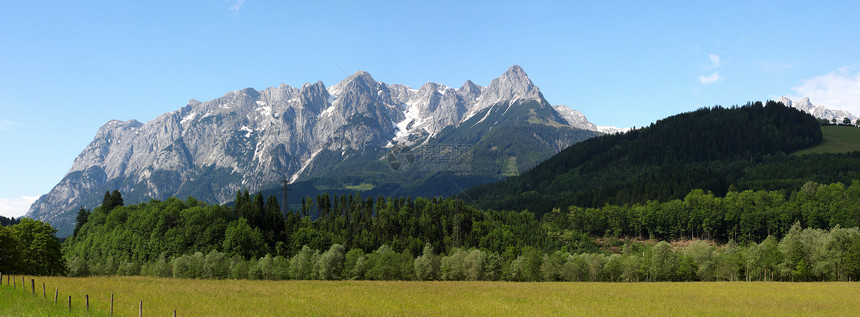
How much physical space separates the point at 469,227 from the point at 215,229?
84.3 meters

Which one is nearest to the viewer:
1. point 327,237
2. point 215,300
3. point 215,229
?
point 215,300

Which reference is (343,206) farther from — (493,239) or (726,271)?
(726,271)

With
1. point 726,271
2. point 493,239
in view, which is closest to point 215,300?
point 726,271

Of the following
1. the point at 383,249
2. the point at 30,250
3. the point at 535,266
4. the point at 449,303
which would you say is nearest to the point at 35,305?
the point at 449,303

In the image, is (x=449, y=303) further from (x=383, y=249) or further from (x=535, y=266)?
(x=383, y=249)

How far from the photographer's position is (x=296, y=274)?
388 feet

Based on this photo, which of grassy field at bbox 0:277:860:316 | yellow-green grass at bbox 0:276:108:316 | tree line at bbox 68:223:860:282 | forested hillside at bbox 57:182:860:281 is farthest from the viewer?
forested hillside at bbox 57:182:860:281

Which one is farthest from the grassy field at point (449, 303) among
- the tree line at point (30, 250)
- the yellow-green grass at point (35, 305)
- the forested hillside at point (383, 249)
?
the forested hillside at point (383, 249)

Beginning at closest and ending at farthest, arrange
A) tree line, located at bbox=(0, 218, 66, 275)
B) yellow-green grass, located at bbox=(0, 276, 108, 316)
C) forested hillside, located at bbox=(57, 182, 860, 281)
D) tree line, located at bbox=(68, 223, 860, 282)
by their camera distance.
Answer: yellow-green grass, located at bbox=(0, 276, 108, 316), tree line, located at bbox=(0, 218, 66, 275), tree line, located at bbox=(68, 223, 860, 282), forested hillside, located at bbox=(57, 182, 860, 281)

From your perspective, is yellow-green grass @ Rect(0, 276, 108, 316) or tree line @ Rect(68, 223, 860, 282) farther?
tree line @ Rect(68, 223, 860, 282)

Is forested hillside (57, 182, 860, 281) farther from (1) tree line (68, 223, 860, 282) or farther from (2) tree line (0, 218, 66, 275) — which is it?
(2) tree line (0, 218, 66, 275)

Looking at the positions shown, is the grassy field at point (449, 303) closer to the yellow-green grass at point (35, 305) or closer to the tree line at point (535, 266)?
the yellow-green grass at point (35, 305)

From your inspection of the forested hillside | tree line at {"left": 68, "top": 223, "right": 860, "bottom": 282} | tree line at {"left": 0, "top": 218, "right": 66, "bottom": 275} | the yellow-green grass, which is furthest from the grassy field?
the forested hillside

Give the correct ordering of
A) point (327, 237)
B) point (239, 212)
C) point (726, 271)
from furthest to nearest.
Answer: point (239, 212) < point (327, 237) < point (726, 271)
